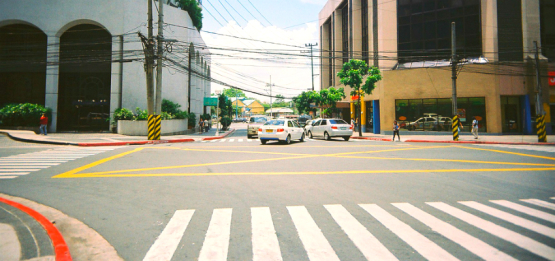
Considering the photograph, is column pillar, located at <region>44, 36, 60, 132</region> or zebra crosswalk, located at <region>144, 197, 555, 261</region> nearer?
zebra crosswalk, located at <region>144, 197, 555, 261</region>

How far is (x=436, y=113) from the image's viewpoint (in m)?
31.0

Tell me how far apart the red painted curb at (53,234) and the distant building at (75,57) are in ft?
82.2

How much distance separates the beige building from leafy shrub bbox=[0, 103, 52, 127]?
99.7ft

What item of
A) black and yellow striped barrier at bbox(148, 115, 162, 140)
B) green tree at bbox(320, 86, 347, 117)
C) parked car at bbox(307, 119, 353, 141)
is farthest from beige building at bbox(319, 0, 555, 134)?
black and yellow striped barrier at bbox(148, 115, 162, 140)

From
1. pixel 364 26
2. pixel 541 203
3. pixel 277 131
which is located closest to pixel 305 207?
pixel 541 203

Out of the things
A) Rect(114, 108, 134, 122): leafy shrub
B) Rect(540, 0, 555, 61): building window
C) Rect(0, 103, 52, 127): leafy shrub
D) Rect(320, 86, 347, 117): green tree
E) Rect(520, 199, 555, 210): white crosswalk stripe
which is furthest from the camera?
Rect(320, 86, 347, 117): green tree

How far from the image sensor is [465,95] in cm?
2981

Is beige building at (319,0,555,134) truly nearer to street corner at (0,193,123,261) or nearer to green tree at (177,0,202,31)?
green tree at (177,0,202,31)

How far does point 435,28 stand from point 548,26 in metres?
9.95

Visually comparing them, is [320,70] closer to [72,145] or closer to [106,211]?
[72,145]

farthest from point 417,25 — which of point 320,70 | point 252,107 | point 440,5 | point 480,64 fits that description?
point 252,107

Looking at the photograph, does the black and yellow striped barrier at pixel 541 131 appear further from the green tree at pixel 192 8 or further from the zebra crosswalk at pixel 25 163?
the green tree at pixel 192 8

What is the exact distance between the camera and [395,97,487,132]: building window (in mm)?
29844

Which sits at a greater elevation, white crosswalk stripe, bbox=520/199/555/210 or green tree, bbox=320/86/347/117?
green tree, bbox=320/86/347/117
